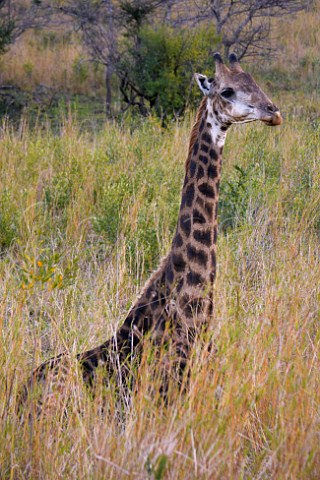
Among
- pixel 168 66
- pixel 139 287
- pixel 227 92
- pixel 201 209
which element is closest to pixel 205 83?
pixel 227 92

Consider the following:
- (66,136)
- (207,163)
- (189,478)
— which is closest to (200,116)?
(207,163)

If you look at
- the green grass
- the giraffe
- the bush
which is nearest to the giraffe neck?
the giraffe

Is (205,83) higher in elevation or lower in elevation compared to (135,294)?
higher

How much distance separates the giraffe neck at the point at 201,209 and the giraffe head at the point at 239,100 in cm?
4

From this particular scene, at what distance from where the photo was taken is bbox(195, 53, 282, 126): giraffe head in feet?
10.9

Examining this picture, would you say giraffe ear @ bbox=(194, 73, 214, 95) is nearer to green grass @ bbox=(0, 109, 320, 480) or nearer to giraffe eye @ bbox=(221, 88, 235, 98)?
giraffe eye @ bbox=(221, 88, 235, 98)

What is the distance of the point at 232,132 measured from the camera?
823 centimetres

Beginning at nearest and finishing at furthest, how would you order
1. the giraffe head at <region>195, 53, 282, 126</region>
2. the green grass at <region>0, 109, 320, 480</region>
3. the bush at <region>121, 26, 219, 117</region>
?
1. the green grass at <region>0, 109, 320, 480</region>
2. the giraffe head at <region>195, 53, 282, 126</region>
3. the bush at <region>121, 26, 219, 117</region>

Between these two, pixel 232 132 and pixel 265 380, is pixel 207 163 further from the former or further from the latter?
pixel 232 132

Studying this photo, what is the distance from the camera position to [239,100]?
134 inches

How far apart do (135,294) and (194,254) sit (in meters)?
1.22

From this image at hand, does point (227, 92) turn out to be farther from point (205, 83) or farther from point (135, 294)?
point (135, 294)

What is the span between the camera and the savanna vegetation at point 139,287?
104 inches

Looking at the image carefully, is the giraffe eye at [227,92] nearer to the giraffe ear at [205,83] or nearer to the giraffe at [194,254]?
the giraffe at [194,254]
